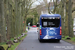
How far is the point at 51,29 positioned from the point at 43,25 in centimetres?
89

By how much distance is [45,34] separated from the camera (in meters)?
17.1

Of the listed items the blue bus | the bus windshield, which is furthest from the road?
the bus windshield

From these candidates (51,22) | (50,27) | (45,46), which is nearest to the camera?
(45,46)

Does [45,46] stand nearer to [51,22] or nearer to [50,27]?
[50,27]

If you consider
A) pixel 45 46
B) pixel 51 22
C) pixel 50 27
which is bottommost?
pixel 45 46

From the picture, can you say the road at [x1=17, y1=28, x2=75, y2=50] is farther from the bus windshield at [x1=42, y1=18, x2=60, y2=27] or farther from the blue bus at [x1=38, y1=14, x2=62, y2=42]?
the bus windshield at [x1=42, y1=18, x2=60, y2=27]

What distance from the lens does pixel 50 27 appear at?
56.4 ft

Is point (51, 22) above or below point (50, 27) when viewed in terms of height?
above

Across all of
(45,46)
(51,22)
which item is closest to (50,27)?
(51,22)

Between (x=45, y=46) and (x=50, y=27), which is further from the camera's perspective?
(x=50, y=27)

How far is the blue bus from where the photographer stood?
1711cm

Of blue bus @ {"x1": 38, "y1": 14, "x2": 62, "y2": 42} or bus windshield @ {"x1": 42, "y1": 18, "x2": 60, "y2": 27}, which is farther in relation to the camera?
bus windshield @ {"x1": 42, "y1": 18, "x2": 60, "y2": 27}

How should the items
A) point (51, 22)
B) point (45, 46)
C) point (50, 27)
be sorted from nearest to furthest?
point (45, 46)
point (50, 27)
point (51, 22)

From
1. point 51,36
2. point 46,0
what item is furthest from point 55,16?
point 46,0
